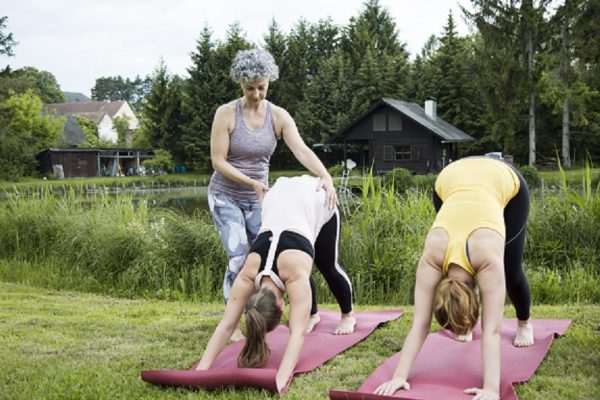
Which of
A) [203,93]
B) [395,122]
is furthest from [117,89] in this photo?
[395,122]

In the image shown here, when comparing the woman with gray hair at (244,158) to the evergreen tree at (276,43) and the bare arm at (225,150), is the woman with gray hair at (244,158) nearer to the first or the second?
the bare arm at (225,150)

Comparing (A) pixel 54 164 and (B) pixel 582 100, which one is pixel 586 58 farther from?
(A) pixel 54 164

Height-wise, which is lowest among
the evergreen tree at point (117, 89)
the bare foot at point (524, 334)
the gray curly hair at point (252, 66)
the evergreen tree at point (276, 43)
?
the bare foot at point (524, 334)

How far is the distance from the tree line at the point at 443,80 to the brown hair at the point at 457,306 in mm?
27420

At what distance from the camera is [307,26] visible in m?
49.4

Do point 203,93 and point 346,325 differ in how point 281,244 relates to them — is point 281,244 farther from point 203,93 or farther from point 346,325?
point 203,93

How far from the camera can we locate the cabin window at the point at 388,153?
34.1 m

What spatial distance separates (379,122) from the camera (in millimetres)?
34094

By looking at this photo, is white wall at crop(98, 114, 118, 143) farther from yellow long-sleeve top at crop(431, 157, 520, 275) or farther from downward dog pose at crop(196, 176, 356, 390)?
yellow long-sleeve top at crop(431, 157, 520, 275)

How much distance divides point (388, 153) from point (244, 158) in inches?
1201

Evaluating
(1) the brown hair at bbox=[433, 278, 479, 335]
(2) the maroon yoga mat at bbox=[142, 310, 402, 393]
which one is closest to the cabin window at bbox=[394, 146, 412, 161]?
(2) the maroon yoga mat at bbox=[142, 310, 402, 393]

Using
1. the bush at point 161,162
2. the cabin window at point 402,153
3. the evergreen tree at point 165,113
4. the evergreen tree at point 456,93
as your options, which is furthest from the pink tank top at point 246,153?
the bush at point 161,162

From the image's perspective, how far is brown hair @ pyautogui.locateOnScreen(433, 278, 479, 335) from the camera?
281cm

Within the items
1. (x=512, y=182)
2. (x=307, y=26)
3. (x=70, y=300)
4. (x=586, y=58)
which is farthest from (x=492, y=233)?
(x=307, y=26)
